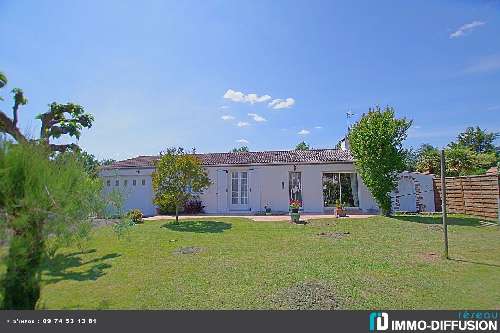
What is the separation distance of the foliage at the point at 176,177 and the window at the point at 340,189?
954 cm

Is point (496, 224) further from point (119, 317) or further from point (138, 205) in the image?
point (138, 205)

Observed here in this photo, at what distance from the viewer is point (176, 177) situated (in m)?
17.1

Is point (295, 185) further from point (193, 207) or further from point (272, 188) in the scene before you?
point (193, 207)

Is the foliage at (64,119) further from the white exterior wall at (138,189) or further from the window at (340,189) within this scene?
the window at (340,189)

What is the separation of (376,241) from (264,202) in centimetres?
1104

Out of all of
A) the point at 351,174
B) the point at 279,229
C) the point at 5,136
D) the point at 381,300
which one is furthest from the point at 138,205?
the point at 381,300

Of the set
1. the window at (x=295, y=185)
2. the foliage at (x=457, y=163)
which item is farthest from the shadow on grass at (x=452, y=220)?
the foliage at (x=457, y=163)

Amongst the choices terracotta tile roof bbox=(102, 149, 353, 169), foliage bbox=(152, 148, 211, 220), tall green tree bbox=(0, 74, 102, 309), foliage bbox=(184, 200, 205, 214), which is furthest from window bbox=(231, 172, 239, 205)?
tall green tree bbox=(0, 74, 102, 309)

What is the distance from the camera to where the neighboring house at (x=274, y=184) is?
2108 cm

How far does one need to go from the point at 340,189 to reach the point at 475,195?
797cm

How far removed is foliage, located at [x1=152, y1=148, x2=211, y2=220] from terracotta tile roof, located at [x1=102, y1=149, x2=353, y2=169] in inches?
165

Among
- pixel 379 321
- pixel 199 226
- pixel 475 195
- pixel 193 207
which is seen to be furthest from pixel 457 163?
pixel 379 321

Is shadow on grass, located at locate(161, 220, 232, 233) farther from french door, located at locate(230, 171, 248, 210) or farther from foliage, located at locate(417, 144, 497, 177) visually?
foliage, located at locate(417, 144, 497, 177)

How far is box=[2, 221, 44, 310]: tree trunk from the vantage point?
4.31m
